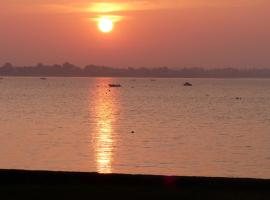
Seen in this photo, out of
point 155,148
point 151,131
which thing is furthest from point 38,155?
point 151,131

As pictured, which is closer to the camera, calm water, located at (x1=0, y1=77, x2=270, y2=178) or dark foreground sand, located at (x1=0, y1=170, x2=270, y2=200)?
dark foreground sand, located at (x1=0, y1=170, x2=270, y2=200)

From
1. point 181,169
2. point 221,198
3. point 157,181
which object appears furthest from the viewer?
point 181,169

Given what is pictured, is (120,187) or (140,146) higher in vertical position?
(140,146)

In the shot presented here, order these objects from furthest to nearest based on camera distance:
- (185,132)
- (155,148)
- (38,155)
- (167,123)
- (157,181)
Answer: (167,123) < (185,132) < (155,148) < (38,155) < (157,181)

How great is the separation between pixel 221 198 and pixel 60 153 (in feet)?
89.9

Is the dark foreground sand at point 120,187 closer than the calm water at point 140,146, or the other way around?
the dark foreground sand at point 120,187

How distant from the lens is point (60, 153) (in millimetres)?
37875

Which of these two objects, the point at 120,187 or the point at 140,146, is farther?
the point at 140,146

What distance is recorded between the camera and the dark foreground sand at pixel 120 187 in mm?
11250

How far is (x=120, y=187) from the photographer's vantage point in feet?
39.0

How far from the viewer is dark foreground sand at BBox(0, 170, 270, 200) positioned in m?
11.2

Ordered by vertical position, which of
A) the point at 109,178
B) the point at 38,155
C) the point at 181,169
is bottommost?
the point at 109,178

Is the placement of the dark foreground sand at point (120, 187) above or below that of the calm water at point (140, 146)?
below

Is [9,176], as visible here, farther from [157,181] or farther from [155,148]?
[155,148]
